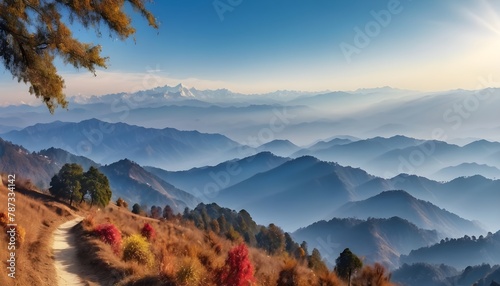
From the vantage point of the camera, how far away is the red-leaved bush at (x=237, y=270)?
10914 millimetres

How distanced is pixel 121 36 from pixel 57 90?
8.16 ft

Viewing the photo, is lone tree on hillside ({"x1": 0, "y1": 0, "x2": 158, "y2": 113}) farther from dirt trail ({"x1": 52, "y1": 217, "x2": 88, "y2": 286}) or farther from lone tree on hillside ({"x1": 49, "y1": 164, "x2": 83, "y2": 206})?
lone tree on hillside ({"x1": 49, "y1": 164, "x2": 83, "y2": 206})

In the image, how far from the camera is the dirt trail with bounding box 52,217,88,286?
1295cm

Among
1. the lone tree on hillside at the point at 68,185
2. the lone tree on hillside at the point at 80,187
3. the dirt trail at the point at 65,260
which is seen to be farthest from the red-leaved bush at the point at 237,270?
the lone tree on hillside at the point at 80,187

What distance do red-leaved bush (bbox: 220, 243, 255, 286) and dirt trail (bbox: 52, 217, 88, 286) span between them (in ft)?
17.8

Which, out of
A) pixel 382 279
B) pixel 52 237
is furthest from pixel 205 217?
pixel 382 279

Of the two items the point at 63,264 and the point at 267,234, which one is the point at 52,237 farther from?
the point at 267,234

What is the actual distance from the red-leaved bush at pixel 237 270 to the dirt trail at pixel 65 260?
5.44 meters

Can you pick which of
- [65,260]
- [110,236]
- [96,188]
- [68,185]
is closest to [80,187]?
[68,185]

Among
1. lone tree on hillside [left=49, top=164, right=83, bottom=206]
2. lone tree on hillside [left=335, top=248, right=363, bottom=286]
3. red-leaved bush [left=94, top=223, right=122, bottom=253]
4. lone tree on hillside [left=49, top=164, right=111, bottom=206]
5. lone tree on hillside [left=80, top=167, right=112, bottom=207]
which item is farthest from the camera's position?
lone tree on hillside [left=80, top=167, right=112, bottom=207]

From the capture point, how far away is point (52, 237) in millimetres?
19969

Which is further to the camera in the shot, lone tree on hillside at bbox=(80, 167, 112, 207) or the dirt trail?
lone tree on hillside at bbox=(80, 167, 112, 207)

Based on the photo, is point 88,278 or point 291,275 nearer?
point 291,275

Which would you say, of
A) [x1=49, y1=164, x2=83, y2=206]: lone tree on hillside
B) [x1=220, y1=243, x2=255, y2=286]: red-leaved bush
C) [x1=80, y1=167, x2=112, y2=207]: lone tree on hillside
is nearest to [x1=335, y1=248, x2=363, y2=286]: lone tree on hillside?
[x1=220, y1=243, x2=255, y2=286]: red-leaved bush
